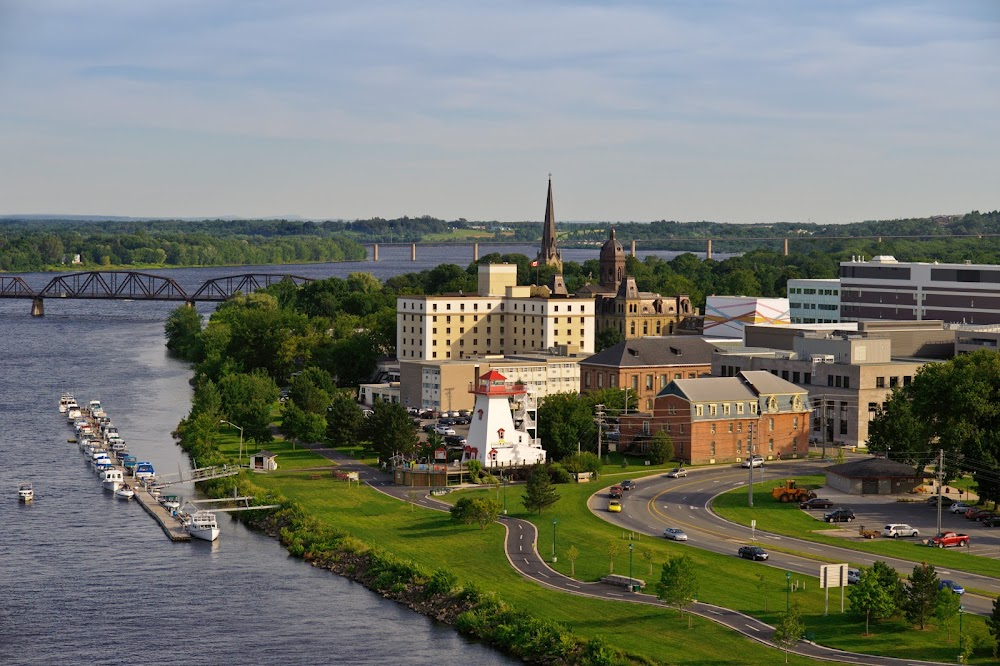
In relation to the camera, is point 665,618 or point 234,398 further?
point 234,398

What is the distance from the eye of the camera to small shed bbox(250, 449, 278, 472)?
345ft

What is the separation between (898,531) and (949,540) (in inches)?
137

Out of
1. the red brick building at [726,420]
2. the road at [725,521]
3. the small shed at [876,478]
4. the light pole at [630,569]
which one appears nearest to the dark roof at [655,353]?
the red brick building at [726,420]

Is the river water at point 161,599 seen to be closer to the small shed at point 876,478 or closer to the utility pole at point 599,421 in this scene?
A: the utility pole at point 599,421

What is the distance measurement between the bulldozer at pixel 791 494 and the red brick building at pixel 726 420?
1269 centimetres

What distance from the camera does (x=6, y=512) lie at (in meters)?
90.8

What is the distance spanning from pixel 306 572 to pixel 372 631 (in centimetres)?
1215

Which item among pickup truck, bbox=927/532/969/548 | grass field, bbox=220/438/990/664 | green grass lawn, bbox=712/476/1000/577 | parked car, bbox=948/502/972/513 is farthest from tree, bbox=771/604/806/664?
parked car, bbox=948/502/972/513

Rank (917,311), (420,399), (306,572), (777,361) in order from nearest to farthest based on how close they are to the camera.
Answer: (306,572) < (777,361) < (420,399) < (917,311)

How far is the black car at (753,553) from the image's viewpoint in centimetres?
7500

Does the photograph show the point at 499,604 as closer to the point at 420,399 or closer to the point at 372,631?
the point at 372,631

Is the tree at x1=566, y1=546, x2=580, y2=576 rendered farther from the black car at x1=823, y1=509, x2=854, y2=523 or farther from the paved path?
the black car at x1=823, y1=509, x2=854, y2=523

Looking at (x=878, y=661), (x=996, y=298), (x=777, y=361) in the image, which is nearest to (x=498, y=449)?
(x=777, y=361)

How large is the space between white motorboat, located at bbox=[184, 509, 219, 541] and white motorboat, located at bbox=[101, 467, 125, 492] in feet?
42.8
